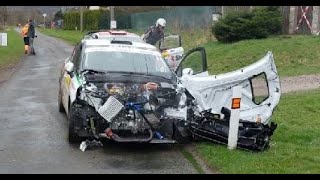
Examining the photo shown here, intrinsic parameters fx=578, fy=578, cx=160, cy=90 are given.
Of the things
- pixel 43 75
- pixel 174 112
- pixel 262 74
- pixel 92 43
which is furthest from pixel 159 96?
pixel 43 75

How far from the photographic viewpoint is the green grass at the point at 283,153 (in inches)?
293

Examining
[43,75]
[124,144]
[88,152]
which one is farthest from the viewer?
[43,75]

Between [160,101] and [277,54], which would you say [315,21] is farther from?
Result: [160,101]

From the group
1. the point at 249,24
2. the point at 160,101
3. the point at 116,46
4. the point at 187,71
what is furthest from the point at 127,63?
the point at 249,24

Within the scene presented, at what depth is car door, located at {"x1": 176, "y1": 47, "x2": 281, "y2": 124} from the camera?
30.6 ft

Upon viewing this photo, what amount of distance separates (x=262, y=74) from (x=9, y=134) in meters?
4.30

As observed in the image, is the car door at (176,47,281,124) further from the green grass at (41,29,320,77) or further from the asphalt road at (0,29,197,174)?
the green grass at (41,29,320,77)

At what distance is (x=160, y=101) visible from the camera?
8.87 meters

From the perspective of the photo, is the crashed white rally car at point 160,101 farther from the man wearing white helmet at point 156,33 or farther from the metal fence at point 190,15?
the metal fence at point 190,15

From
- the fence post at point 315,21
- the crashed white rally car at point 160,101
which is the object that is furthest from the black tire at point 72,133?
the fence post at point 315,21

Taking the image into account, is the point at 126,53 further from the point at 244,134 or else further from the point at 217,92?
the point at 244,134

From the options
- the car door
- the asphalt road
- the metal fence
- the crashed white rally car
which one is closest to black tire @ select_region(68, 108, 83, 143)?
the crashed white rally car

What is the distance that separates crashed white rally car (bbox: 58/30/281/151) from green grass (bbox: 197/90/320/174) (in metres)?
0.31

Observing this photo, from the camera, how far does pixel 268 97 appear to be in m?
9.41
